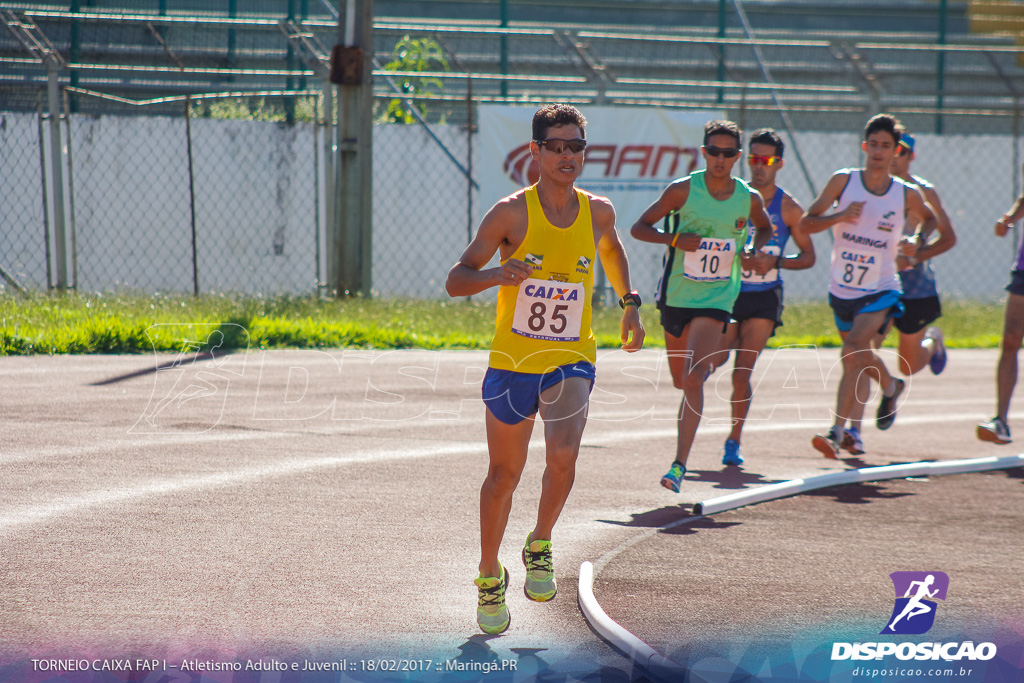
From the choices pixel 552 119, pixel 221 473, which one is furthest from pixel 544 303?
pixel 221 473

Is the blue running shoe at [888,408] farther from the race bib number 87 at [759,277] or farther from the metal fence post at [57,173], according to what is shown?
the metal fence post at [57,173]

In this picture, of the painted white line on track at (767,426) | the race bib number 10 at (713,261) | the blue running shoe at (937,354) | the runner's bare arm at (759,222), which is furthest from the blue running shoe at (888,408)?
the race bib number 10 at (713,261)

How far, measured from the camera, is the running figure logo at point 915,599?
439 centimetres

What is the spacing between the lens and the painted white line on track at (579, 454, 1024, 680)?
380 cm

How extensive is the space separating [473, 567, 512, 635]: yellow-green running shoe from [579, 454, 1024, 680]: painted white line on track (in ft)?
1.10

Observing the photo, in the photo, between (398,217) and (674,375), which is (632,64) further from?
(674,375)

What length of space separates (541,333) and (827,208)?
424 centimetres

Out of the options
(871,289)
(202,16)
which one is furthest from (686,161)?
(202,16)

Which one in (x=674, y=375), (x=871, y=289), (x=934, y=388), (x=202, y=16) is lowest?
(x=934, y=388)

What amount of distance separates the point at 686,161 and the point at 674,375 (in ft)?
30.2

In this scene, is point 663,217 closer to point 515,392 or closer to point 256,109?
point 515,392

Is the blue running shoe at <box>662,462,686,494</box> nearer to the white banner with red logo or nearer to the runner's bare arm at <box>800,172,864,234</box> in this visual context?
the runner's bare arm at <box>800,172,864,234</box>

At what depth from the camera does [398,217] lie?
16.6 m

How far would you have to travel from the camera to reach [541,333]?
4590 mm
